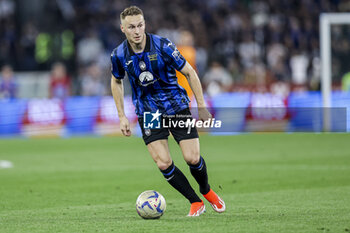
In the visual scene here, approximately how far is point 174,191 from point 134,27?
3.33 m

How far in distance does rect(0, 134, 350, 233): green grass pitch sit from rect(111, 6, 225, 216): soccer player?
0.42m

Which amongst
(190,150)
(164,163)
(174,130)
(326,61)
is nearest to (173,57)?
(174,130)

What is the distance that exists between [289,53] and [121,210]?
15672 millimetres

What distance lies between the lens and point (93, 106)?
18766 millimetres

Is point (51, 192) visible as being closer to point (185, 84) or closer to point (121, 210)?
point (121, 210)

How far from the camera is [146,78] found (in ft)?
23.4

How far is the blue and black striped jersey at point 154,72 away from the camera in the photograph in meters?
7.09

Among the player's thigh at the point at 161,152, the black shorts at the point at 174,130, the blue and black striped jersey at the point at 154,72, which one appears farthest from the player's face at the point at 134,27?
the player's thigh at the point at 161,152

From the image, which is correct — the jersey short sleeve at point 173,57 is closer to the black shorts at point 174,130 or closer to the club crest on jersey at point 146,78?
the club crest on jersey at point 146,78

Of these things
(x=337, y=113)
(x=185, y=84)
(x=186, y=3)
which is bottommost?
(x=337, y=113)

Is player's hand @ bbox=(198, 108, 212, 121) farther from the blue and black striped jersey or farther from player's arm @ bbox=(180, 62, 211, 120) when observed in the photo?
the blue and black striped jersey

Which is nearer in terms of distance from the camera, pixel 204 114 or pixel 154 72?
pixel 204 114

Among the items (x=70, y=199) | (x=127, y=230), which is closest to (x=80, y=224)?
(x=127, y=230)

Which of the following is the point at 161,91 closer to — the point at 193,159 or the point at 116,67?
the point at 116,67
